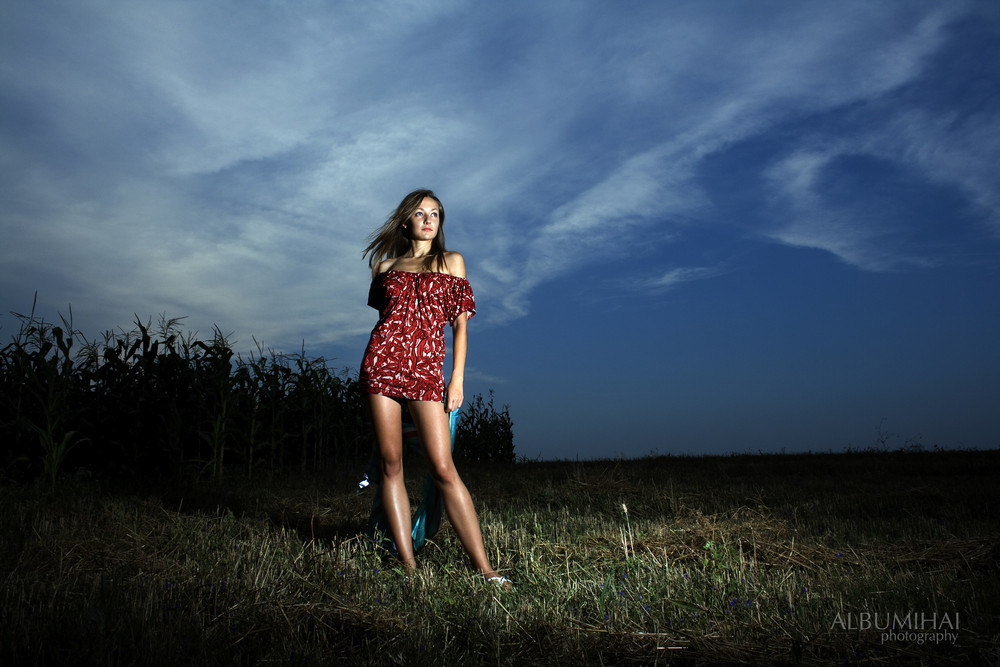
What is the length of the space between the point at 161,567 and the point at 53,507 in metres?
2.63

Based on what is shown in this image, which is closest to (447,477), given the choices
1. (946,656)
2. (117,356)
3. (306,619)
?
(306,619)

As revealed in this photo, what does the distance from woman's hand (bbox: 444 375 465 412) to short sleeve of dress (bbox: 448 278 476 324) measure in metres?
0.40

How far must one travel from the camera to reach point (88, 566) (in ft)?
12.7

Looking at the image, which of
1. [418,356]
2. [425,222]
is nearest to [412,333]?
[418,356]

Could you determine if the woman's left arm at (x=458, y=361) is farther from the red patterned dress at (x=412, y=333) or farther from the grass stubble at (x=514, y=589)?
the grass stubble at (x=514, y=589)

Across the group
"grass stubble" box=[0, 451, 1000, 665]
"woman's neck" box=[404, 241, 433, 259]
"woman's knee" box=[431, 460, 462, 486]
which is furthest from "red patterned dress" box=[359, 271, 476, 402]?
"grass stubble" box=[0, 451, 1000, 665]

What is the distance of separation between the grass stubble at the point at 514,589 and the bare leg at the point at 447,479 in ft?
0.72

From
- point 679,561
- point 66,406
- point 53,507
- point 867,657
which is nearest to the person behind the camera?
point 867,657

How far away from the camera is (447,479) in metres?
3.74

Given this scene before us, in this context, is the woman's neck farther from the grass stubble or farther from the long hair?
the grass stubble

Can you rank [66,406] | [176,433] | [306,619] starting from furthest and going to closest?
1. [176,433]
2. [66,406]
3. [306,619]

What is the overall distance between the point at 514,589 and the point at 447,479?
73cm

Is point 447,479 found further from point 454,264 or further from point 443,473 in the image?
point 454,264

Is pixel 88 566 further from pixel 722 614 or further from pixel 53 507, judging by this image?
pixel 722 614
